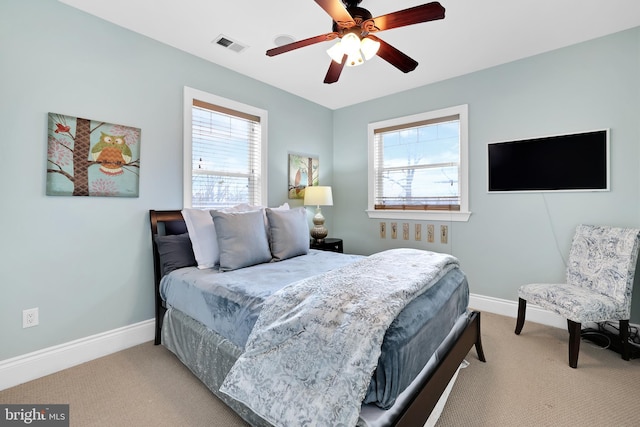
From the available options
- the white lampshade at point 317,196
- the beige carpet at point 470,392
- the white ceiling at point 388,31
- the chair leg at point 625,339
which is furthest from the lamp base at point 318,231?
the chair leg at point 625,339

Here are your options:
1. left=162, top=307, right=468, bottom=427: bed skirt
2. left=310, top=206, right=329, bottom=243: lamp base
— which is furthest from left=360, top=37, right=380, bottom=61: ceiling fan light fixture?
left=310, top=206, right=329, bottom=243: lamp base

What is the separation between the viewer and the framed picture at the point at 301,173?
12.8 feet

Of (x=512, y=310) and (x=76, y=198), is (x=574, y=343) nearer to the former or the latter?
(x=512, y=310)

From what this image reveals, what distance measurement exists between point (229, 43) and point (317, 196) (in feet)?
6.31

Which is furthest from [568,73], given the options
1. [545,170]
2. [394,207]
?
[394,207]

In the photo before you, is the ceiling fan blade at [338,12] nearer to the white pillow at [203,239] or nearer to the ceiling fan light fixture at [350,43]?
the ceiling fan light fixture at [350,43]

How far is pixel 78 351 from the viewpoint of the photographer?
2.19 m

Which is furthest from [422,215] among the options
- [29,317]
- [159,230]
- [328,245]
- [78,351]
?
[29,317]

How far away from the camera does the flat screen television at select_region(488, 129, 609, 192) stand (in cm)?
263

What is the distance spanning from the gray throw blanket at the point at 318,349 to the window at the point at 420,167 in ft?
7.47

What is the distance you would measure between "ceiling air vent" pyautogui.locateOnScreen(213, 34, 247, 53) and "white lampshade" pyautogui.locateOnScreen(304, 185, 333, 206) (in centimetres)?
175

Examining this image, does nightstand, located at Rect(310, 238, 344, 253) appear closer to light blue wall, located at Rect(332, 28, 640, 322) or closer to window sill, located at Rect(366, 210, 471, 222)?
window sill, located at Rect(366, 210, 471, 222)

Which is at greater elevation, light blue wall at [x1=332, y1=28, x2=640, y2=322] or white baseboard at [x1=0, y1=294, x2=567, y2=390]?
light blue wall at [x1=332, y1=28, x2=640, y2=322]

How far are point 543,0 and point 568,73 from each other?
3.31ft
